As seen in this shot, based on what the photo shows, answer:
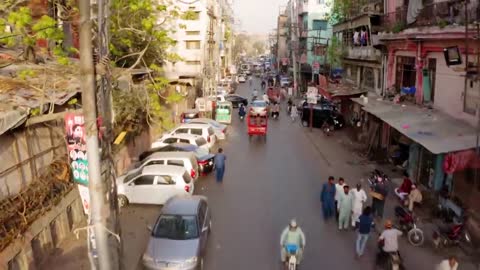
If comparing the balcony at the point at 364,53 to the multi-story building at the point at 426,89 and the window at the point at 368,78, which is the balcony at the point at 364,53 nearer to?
the multi-story building at the point at 426,89

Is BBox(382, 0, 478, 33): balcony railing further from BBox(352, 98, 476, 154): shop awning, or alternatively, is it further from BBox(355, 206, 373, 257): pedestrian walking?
BBox(355, 206, 373, 257): pedestrian walking

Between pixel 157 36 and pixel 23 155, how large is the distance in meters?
4.35

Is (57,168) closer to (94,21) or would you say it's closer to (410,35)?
(94,21)

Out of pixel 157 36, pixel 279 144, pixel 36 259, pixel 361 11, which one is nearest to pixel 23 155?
pixel 36 259

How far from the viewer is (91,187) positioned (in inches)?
231

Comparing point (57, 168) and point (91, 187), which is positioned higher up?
point (91, 187)

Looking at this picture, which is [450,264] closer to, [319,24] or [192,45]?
[192,45]

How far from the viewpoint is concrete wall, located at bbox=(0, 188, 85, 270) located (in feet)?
32.7

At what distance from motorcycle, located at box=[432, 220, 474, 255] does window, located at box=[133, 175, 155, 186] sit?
9215mm

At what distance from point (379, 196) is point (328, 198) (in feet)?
5.19

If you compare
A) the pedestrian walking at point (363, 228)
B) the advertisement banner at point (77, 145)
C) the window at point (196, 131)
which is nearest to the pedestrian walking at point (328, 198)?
the pedestrian walking at point (363, 228)

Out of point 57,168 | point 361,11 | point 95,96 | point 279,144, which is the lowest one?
point 279,144

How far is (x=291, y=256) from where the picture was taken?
429 inches

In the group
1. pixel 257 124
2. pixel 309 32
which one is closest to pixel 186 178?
pixel 257 124
